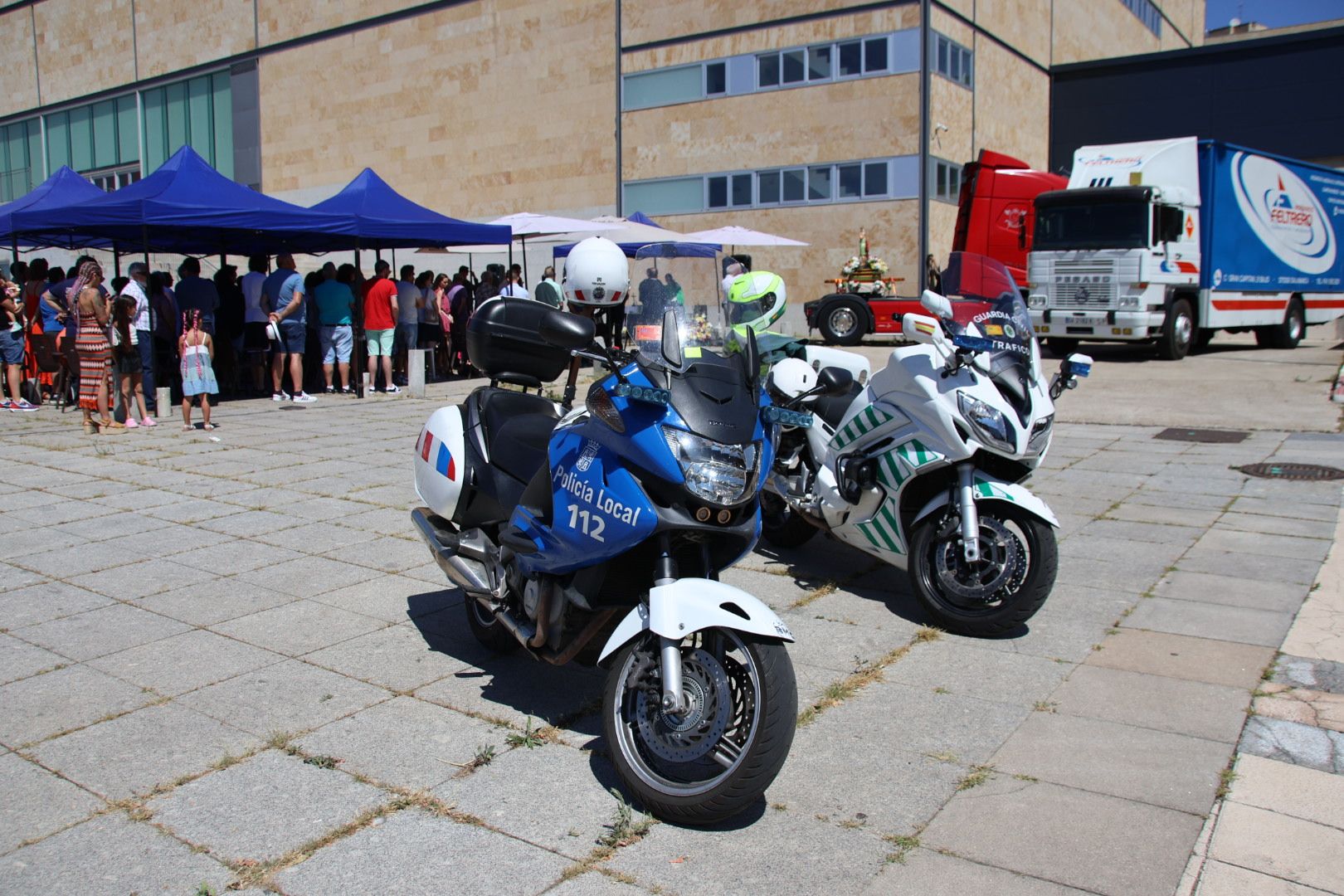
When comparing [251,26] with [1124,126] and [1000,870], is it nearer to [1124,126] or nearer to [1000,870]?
[1124,126]

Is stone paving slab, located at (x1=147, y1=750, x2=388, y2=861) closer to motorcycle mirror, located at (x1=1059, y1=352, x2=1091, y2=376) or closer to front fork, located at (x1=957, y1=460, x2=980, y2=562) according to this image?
front fork, located at (x1=957, y1=460, x2=980, y2=562)

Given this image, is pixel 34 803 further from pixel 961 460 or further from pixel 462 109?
pixel 462 109

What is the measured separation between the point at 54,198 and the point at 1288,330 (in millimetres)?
21159

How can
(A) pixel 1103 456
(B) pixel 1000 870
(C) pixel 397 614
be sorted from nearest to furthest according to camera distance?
(B) pixel 1000 870
(C) pixel 397 614
(A) pixel 1103 456

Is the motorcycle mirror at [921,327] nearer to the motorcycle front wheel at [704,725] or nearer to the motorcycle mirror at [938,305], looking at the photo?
the motorcycle mirror at [938,305]

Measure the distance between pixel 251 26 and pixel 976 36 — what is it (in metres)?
26.4

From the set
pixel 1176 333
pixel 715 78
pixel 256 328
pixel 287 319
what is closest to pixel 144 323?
pixel 287 319

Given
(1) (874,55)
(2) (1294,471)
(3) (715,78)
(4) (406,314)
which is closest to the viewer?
(2) (1294,471)

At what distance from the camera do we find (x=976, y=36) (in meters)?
30.4

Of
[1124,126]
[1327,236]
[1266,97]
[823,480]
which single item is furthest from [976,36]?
[823,480]

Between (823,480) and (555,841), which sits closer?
(555,841)

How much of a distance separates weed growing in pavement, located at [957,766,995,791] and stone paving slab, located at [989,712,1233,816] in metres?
0.05

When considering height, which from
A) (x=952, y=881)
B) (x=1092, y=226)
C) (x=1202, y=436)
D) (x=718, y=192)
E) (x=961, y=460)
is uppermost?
(x=718, y=192)

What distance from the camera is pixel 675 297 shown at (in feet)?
11.7
